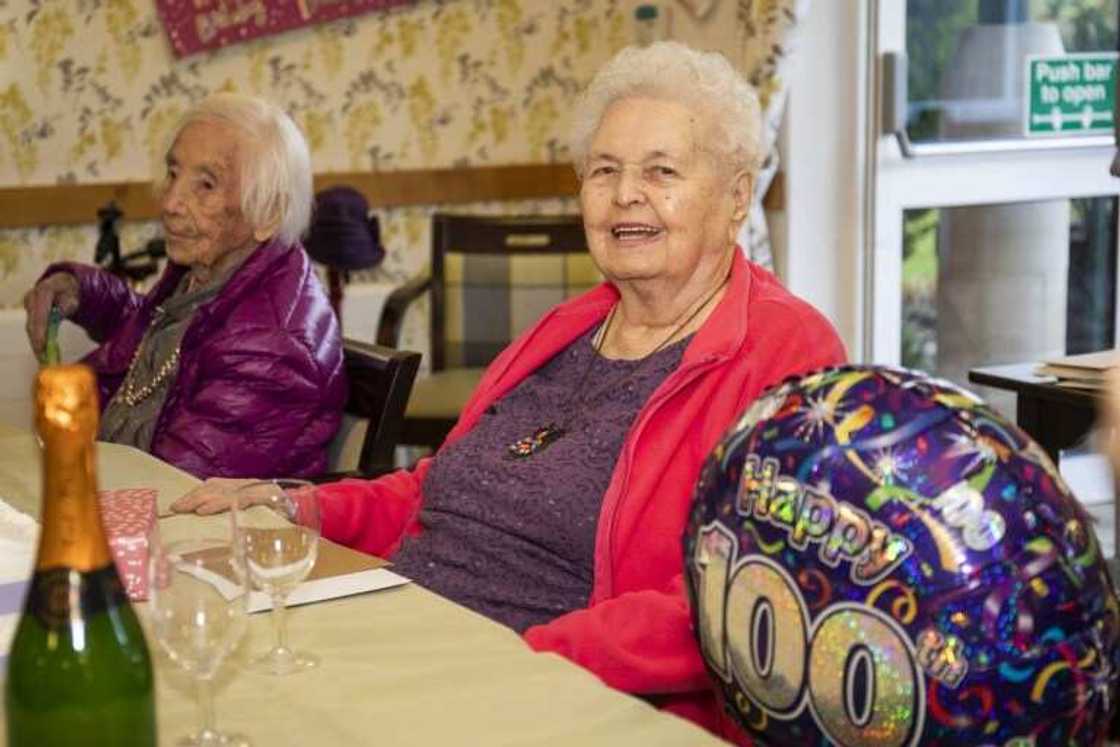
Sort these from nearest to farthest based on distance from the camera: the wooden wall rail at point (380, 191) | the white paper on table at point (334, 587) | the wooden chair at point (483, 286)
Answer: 1. the white paper on table at point (334, 587)
2. the wooden chair at point (483, 286)
3. the wooden wall rail at point (380, 191)

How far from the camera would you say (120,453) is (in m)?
2.35

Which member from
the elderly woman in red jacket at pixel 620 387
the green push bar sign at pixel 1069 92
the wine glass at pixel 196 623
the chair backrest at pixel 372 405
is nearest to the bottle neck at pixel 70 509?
the wine glass at pixel 196 623

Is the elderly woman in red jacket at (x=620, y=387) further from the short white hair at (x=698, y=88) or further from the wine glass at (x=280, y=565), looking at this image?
the wine glass at (x=280, y=565)

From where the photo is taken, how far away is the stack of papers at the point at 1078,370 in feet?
9.79

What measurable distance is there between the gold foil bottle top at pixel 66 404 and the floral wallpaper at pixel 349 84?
3.57 m

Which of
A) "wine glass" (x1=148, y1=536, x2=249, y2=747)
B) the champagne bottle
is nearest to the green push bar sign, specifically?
"wine glass" (x1=148, y1=536, x2=249, y2=747)

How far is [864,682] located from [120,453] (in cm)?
151

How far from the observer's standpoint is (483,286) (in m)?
4.18

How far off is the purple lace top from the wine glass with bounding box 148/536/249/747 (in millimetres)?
721

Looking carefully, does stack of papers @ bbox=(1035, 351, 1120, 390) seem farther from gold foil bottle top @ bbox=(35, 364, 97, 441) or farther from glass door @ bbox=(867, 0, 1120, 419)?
gold foil bottle top @ bbox=(35, 364, 97, 441)

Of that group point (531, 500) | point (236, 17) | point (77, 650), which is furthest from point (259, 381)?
point (236, 17)

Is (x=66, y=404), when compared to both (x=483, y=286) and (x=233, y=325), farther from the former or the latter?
(x=483, y=286)

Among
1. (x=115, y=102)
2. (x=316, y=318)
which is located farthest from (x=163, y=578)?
(x=115, y=102)

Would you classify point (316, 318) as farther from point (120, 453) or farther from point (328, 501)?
point (328, 501)
